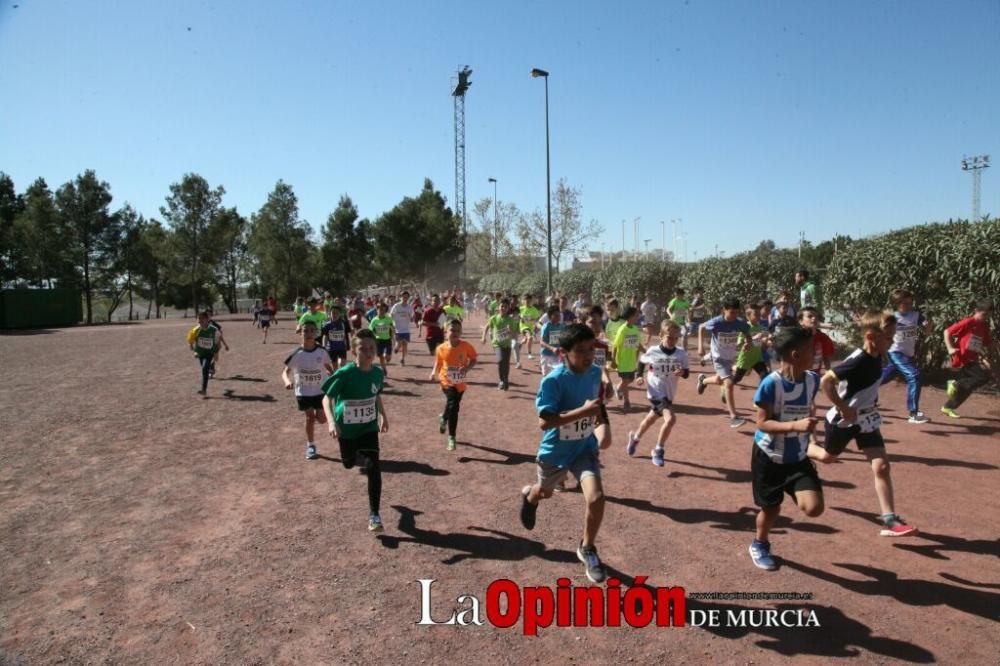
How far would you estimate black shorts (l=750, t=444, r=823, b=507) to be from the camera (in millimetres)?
4414

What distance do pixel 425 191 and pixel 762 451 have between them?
2456 inches

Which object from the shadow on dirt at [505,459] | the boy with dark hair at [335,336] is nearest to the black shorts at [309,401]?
the shadow on dirt at [505,459]

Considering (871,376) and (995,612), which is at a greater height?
(871,376)

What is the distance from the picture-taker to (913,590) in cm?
432

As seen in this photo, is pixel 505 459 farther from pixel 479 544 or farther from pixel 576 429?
pixel 576 429

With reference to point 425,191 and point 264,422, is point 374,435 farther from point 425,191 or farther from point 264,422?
point 425,191

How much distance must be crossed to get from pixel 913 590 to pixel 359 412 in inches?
186

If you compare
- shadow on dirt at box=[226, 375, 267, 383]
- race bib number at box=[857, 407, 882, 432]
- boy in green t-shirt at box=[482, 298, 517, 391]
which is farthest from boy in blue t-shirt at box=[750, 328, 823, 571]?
shadow on dirt at box=[226, 375, 267, 383]

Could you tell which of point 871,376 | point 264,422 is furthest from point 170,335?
point 871,376

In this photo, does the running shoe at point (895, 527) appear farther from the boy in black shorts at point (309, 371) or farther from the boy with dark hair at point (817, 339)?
the boy in black shorts at point (309, 371)

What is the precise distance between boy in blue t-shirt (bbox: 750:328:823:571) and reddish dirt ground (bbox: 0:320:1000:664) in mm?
698

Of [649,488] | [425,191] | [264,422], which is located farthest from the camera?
[425,191]

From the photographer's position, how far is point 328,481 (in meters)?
7.11

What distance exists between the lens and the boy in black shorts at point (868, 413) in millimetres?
5191
